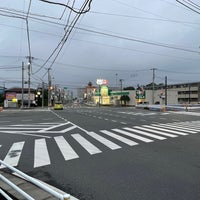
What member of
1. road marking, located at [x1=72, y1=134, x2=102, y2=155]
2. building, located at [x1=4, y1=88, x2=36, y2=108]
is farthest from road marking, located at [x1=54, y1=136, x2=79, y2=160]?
building, located at [x1=4, y1=88, x2=36, y2=108]

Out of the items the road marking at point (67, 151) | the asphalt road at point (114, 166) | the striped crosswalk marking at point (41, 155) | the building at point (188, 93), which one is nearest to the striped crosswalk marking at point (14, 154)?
the asphalt road at point (114, 166)

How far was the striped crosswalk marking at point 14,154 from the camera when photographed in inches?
302

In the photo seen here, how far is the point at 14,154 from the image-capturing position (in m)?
8.78

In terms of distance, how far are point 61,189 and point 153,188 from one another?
6.54 feet

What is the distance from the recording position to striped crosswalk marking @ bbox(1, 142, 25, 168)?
25.2ft

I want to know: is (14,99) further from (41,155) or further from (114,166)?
(114,166)

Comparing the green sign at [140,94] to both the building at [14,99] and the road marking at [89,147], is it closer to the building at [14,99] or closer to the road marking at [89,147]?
the building at [14,99]

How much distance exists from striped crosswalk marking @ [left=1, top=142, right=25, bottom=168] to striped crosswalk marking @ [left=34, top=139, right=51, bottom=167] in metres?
0.60

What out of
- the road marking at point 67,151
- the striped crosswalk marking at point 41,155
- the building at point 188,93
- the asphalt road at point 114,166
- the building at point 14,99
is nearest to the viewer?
the asphalt road at point 114,166

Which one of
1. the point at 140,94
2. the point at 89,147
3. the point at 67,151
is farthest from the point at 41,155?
the point at 140,94

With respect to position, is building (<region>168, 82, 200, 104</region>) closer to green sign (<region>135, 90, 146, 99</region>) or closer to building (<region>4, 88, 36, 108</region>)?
green sign (<region>135, 90, 146, 99</region>)

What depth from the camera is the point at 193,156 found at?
26.8 feet

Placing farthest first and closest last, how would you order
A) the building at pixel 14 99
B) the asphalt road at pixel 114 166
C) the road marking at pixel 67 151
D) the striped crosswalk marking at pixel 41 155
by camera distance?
1. the building at pixel 14 99
2. the road marking at pixel 67 151
3. the striped crosswalk marking at pixel 41 155
4. the asphalt road at pixel 114 166

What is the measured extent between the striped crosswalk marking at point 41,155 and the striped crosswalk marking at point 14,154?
0.60 m
